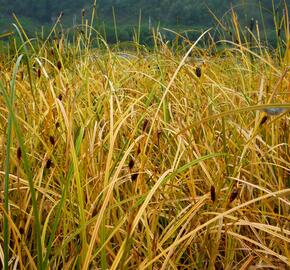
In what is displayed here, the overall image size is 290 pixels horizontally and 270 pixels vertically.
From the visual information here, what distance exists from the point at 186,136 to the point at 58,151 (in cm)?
36

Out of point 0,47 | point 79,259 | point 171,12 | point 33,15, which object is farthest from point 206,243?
point 33,15

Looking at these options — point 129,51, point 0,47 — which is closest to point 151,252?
point 129,51

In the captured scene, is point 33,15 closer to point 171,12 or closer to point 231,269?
point 171,12

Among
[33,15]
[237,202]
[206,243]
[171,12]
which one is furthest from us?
[33,15]

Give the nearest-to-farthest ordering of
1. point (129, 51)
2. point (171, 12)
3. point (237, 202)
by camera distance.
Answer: point (237, 202)
point (129, 51)
point (171, 12)

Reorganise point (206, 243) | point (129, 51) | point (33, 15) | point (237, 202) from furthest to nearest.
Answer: point (33, 15)
point (129, 51)
point (237, 202)
point (206, 243)

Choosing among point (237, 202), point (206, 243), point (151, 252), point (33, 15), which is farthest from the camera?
point (33, 15)

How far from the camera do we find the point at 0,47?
10.7ft

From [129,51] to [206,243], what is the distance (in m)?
2.22

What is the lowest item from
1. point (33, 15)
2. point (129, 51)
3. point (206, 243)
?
point (33, 15)

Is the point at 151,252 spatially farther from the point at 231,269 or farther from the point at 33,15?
the point at 33,15

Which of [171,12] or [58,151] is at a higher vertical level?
[58,151]

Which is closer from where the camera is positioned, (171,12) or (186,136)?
(186,136)

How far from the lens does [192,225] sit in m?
1.16
